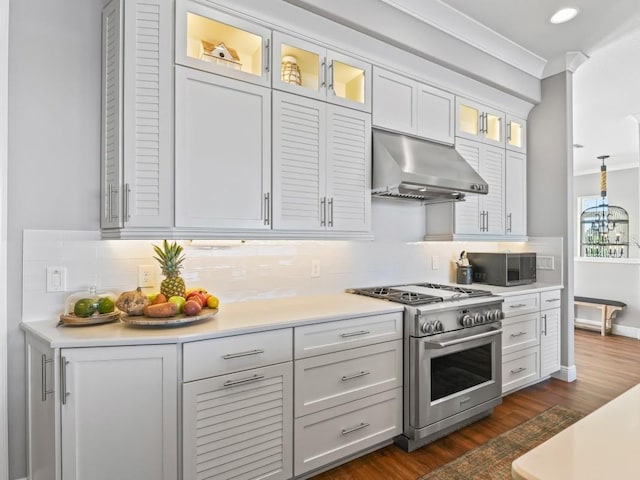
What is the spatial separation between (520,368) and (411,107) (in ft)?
7.70

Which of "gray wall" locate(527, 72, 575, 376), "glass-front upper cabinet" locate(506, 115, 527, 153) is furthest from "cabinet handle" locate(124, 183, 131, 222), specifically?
"gray wall" locate(527, 72, 575, 376)

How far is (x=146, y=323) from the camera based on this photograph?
5.57 feet

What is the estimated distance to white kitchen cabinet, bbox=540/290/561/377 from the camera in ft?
11.1

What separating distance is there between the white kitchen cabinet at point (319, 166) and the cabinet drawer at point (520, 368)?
171 centimetres

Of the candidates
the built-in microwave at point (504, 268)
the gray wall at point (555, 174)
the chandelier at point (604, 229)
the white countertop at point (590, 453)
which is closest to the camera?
the white countertop at point (590, 453)

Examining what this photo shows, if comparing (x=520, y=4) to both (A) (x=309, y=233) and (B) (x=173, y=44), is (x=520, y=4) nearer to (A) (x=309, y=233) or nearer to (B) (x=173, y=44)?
(A) (x=309, y=233)

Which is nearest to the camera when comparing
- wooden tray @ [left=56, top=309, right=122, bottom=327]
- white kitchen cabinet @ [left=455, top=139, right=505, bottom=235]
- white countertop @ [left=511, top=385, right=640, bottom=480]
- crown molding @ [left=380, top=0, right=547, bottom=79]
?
white countertop @ [left=511, top=385, right=640, bottom=480]

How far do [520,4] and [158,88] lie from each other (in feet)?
8.32

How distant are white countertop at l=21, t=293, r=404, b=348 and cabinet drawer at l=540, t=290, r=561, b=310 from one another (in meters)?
1.80

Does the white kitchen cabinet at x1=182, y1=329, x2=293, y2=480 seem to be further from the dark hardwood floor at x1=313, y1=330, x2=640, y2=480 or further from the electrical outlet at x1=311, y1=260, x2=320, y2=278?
the electrical outlet at x1=311, y1=260, x2=320, y2=278

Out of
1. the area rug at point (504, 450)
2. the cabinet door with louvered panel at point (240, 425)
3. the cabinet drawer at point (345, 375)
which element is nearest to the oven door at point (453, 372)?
the cabinet drawer at point (345, 375)

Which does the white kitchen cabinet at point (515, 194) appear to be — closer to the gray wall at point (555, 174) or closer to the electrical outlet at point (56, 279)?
the gray wall at point (555, 174)

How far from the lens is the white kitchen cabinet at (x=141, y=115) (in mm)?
1853

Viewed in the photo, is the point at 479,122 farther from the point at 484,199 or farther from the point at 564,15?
the point at 564,15
